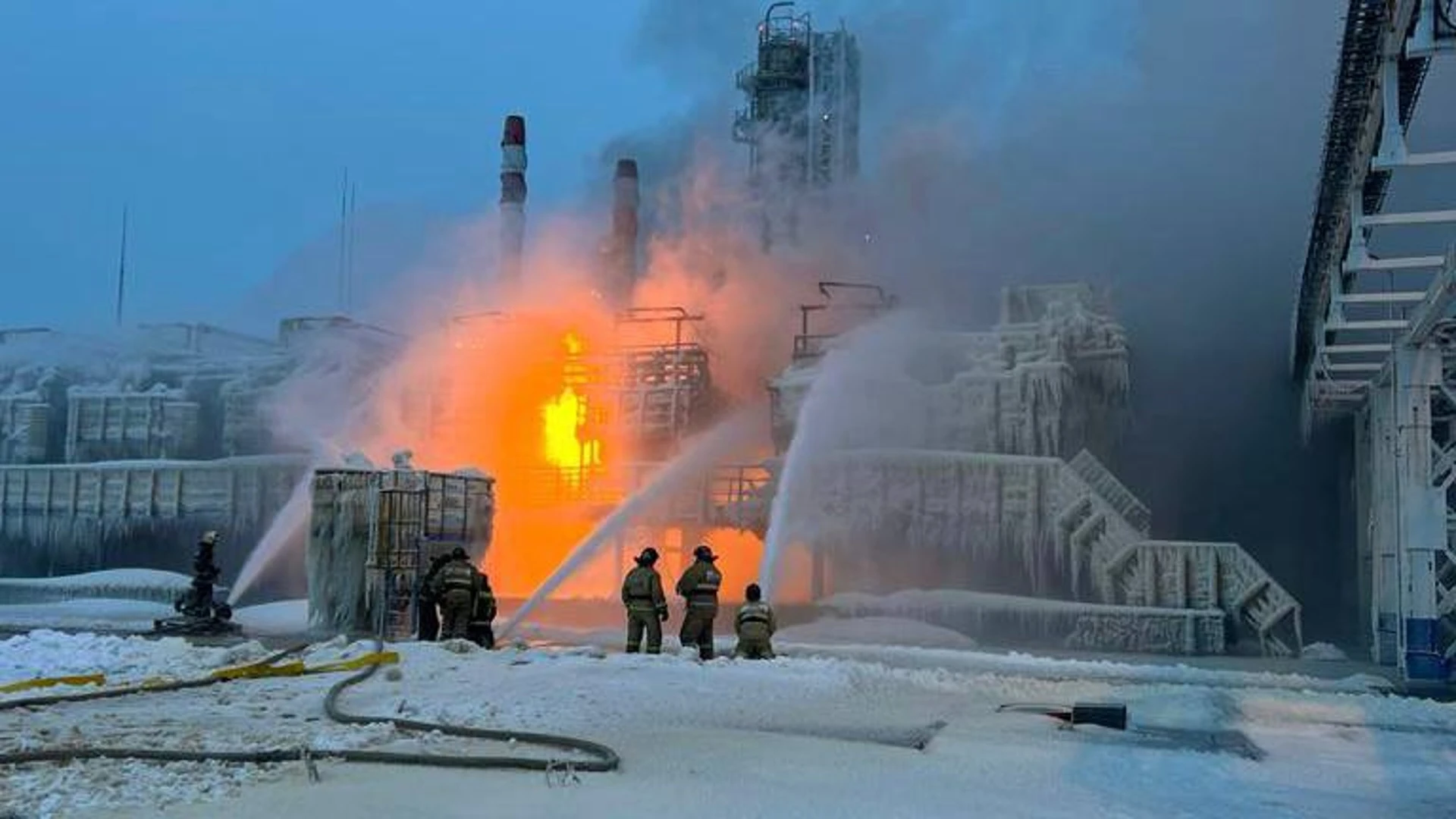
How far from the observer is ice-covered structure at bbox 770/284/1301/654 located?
81.4 ft

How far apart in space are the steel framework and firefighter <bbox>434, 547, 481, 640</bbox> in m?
13.1

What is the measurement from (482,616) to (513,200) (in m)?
35.3

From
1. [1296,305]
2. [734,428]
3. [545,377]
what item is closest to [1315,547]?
[1296,305]

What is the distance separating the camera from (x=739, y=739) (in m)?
10.2

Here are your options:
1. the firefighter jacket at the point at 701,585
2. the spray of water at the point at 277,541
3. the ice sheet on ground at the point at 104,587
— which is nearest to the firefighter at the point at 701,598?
the firefighter jacket at the point at 701,585

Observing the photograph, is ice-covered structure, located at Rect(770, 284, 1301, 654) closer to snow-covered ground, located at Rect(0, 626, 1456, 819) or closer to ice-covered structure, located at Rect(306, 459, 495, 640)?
snow-covered ground, located at Rect(0, 626, 1456, 819)

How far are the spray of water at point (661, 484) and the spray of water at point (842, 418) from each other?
9.90ft

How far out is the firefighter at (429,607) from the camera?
17.9 metres

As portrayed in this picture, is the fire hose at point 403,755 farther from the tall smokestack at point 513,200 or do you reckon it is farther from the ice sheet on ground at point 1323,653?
the tall smokestack at point 513,200

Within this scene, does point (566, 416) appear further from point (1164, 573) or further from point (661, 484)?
point (1164, 573)

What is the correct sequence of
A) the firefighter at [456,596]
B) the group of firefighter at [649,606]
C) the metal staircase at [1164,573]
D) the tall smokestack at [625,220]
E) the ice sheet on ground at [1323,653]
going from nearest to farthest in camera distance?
the group of firefighter at [649,606], the firefighter at [456,596], the ice sheet on ground at [1323,653], the metal staircase at [1164,573], the tall smokestack at [625,220]

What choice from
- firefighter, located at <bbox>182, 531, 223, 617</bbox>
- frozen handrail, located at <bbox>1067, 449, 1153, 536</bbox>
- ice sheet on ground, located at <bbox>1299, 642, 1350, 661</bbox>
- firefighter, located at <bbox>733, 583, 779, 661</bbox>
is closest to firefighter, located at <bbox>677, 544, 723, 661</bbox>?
firefighter, located at <bbox>733, 583, 779, 661</bbox>

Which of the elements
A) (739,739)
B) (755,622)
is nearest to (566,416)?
(755,622)

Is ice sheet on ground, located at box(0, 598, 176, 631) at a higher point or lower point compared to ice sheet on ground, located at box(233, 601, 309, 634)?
lower
